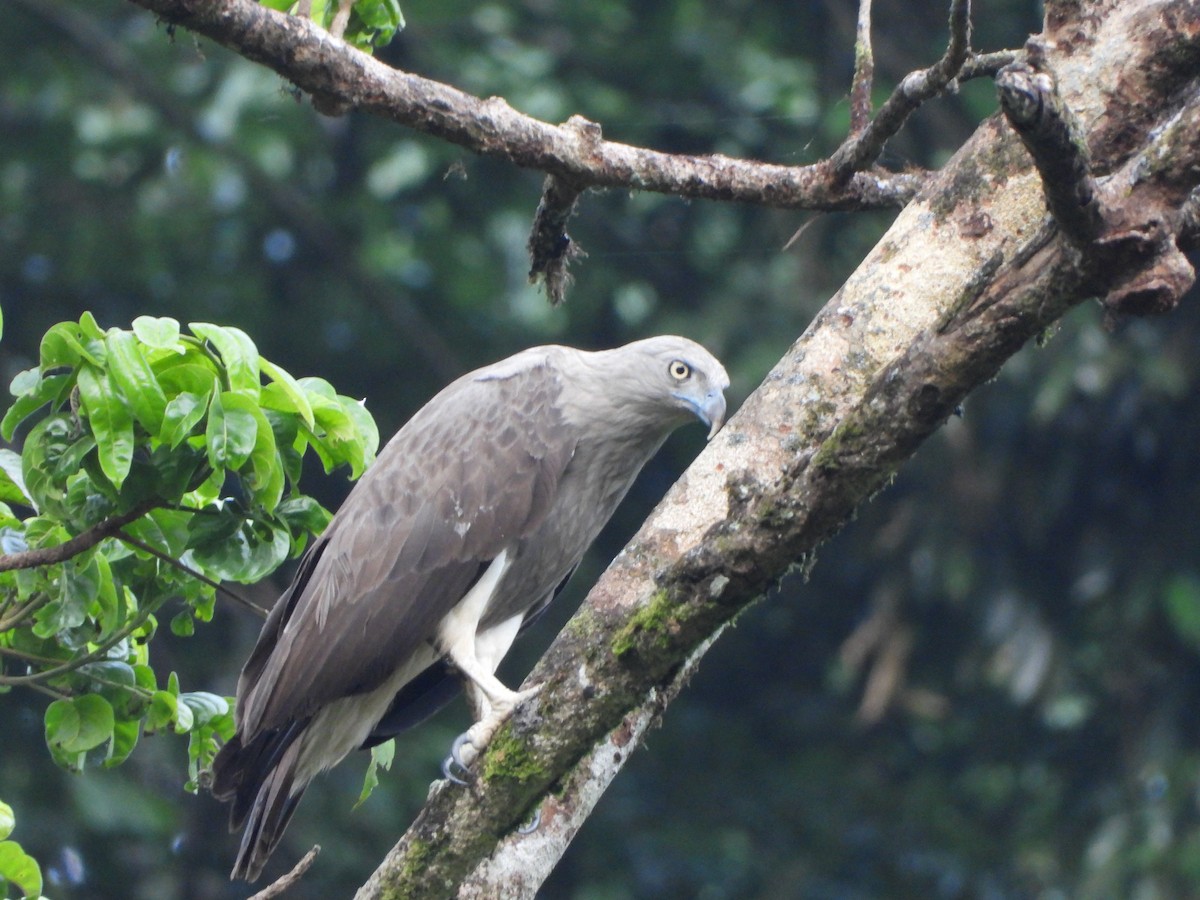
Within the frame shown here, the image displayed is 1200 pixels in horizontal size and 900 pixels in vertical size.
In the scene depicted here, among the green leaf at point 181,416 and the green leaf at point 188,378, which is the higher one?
the green leaf at point 188,378

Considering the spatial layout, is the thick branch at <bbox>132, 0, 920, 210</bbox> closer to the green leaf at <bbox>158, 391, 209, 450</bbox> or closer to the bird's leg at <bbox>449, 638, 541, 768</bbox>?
the green leaf at <bbox>158, 391, 209, 450</bbox>

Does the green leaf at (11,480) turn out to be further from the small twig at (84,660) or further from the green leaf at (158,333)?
the green leaf at (158,333)

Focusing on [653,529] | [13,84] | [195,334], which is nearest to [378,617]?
[653,529]

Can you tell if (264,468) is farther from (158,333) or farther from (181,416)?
(158,333)

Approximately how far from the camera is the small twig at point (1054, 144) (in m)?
2.11

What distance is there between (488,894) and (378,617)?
974mm

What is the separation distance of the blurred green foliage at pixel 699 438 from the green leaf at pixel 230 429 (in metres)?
5.88

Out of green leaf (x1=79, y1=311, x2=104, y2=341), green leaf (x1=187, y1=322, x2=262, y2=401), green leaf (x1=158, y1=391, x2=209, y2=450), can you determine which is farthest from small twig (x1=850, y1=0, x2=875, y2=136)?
green leaf (x1=79, y1=311, x2=104, y2=341)

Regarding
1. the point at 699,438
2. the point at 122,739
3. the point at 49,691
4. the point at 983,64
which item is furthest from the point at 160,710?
the point at 699,438

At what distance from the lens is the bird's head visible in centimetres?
438

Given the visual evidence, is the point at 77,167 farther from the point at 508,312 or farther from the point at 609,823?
the point at 609,823

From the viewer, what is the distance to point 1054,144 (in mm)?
2164

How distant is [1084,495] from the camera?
29.8ft

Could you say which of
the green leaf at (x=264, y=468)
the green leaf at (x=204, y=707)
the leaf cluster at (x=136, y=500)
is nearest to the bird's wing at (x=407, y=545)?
the green leaf at (x=204, y=707)
